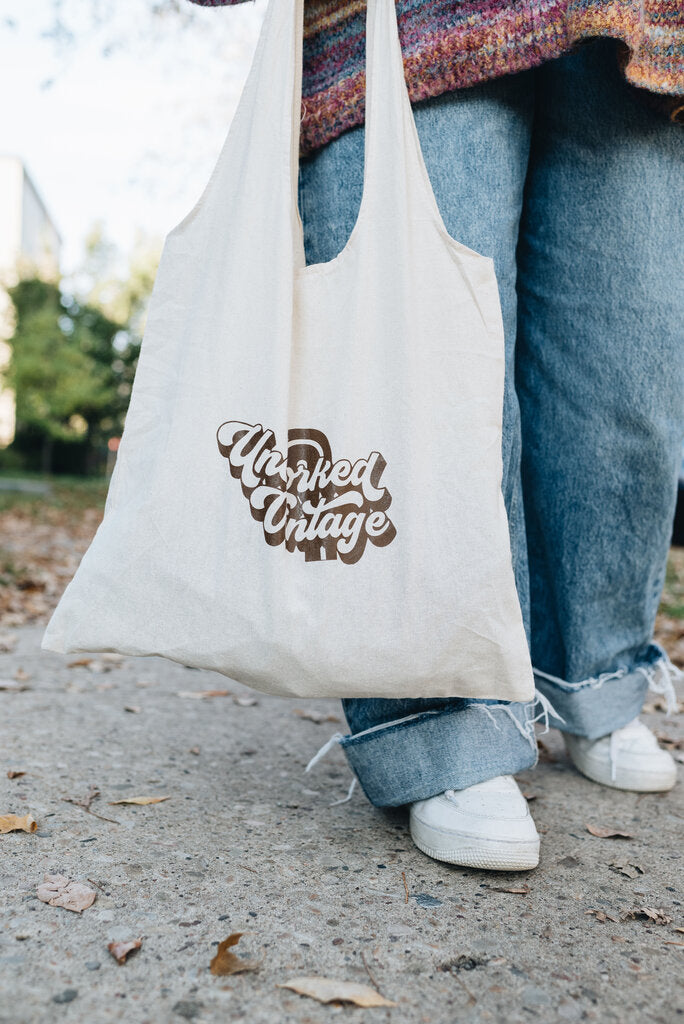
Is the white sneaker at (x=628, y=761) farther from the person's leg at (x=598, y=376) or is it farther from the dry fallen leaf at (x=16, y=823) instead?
the dry fallen leaf at (x=16, y=823)

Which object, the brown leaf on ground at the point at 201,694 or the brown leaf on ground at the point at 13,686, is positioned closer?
the brown leaf on ground at the point at 13,686

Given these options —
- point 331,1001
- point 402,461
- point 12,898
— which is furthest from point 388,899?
point 402,461

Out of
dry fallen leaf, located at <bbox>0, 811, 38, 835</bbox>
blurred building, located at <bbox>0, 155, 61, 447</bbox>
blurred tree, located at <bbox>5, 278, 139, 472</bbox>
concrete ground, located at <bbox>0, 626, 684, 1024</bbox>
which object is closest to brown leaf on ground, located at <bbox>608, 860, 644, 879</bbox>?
concrete ground, located at <bbox>0, 626, 684, 1024</bbox>

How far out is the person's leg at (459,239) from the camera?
1.27 metres

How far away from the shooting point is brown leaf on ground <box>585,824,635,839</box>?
1428 mm

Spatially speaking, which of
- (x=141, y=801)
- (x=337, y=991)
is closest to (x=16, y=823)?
(x=141, y=801)

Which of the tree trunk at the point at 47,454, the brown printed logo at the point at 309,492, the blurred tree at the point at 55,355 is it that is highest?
the blurred tree at the point at 55,355

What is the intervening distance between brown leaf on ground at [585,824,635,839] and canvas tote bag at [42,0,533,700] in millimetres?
467

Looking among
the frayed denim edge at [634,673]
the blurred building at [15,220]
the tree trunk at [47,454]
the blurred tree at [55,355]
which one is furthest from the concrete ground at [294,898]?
the blurred building at [15,220]

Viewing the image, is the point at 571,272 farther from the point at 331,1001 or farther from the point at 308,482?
the point at 331,1001

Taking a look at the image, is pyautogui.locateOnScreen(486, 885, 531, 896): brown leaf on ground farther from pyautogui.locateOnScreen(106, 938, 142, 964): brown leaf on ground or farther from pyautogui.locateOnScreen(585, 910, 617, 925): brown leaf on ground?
pyautogui.locateOnScreen(106, 938, 142, 964): brown leaf on ground

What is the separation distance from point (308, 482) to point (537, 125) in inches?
32.1

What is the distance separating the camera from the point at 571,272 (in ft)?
4.86

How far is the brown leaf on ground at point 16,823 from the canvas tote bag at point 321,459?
0.33m
